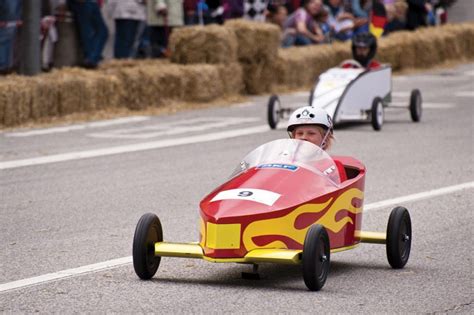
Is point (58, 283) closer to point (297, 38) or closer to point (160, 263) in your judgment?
point (160, 263)

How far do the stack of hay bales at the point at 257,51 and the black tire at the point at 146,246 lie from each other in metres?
14.9

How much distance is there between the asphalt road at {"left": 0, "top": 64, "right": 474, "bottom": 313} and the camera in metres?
7.68

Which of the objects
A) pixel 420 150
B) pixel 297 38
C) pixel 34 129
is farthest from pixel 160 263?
pixel 297 38

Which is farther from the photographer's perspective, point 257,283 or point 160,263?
point 160,263

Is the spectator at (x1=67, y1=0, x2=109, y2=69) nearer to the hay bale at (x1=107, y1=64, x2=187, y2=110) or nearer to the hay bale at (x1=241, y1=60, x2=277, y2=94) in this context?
the hay bale at (x1=107, y1=64, x2=187, y2=110)

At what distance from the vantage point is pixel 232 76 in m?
22.4

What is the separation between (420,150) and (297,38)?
38.9 feet

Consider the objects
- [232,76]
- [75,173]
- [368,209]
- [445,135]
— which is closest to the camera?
[368,209]

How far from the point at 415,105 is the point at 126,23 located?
18.6 feet

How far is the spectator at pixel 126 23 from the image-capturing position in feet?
72.4

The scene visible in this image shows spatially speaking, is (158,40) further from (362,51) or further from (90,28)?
(362,51)

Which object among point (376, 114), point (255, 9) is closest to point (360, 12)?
point (255, 9)

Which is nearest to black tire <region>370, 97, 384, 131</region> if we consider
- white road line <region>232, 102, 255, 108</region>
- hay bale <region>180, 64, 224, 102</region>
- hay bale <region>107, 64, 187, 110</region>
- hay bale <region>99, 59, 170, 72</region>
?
white road line <region>232, 102, 255, 108</region>

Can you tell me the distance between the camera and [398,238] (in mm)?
8555
